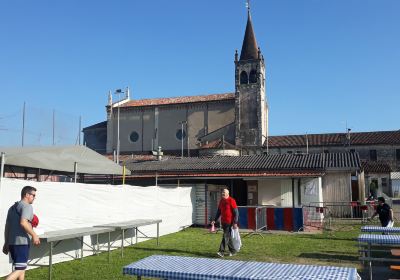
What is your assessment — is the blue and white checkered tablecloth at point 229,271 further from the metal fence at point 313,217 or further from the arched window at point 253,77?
the arched window at point 253,77

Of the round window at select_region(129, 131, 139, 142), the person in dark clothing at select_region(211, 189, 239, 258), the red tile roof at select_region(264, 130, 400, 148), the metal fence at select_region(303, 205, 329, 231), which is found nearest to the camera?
the person in dark clothing at select_region(211, 189, 239, 258)

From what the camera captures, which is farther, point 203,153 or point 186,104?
point 186,104

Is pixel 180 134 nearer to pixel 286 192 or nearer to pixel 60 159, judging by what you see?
pixel 286 192

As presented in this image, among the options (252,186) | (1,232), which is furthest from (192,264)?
(252,186)

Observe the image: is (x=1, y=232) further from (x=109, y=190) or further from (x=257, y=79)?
(x=257, y=79)

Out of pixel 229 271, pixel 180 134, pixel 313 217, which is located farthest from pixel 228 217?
pixel 180 134

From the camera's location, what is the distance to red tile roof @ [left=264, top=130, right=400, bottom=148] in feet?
198

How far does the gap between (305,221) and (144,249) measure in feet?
31.0

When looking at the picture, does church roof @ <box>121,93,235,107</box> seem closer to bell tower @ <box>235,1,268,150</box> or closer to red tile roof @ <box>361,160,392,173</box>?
bell tower @ <box>235,1,268,150</box>

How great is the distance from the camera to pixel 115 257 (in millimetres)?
11203

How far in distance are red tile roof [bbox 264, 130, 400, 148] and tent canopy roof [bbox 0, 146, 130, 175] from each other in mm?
47099

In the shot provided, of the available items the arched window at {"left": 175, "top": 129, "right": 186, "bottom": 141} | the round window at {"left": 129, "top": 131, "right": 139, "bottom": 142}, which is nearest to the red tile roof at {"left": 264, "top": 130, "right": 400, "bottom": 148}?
the arched window at {"left": 175, "top": 129, "right": 186, "bottom": 141}

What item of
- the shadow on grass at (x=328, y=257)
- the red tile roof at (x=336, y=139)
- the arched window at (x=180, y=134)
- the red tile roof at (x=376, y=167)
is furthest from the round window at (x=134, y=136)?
the shadow on grass at (x=328, y=257)

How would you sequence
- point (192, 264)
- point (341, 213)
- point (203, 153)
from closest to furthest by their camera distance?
point (192, 264)
point (341, 213)
point (203, 153)
